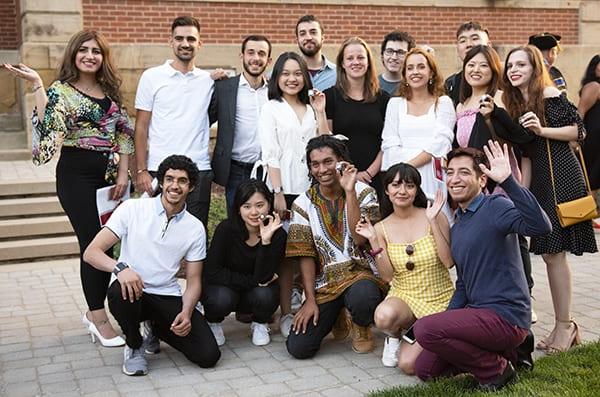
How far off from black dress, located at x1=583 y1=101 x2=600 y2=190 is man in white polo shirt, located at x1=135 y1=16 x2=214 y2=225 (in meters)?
4.69

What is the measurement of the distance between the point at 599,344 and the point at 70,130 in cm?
381

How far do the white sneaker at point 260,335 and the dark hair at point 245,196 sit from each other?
639 millimetres

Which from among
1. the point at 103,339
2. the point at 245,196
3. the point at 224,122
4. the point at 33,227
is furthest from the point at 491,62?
the point at 33,227

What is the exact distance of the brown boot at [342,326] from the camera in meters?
5.26

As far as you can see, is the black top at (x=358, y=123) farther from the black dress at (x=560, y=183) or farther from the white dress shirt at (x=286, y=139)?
the black dress at (x=560, y=183)

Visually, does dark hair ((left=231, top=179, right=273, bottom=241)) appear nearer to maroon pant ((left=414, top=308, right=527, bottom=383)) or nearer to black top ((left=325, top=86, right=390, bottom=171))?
black top ((left=325, top=86, right=390, bottom=171))

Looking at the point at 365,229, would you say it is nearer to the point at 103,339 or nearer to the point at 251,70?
the point at 251,70

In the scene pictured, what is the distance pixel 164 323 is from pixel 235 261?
702mm

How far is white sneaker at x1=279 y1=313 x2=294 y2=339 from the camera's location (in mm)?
5309

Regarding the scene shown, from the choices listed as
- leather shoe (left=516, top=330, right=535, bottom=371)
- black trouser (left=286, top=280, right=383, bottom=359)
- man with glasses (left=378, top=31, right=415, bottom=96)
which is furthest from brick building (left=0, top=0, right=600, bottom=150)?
leather shoe (left=516, top=330, right=535, bottom=371)

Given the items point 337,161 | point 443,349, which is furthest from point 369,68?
point 443,349

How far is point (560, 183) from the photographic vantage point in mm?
4750

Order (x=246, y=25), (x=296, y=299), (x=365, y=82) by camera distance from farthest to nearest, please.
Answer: (x=246, y=25) → (x=296, y=299) → (x=365, y=82)

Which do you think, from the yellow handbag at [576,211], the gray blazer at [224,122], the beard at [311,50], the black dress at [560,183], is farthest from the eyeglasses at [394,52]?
the yellow handbag at [576,211]
